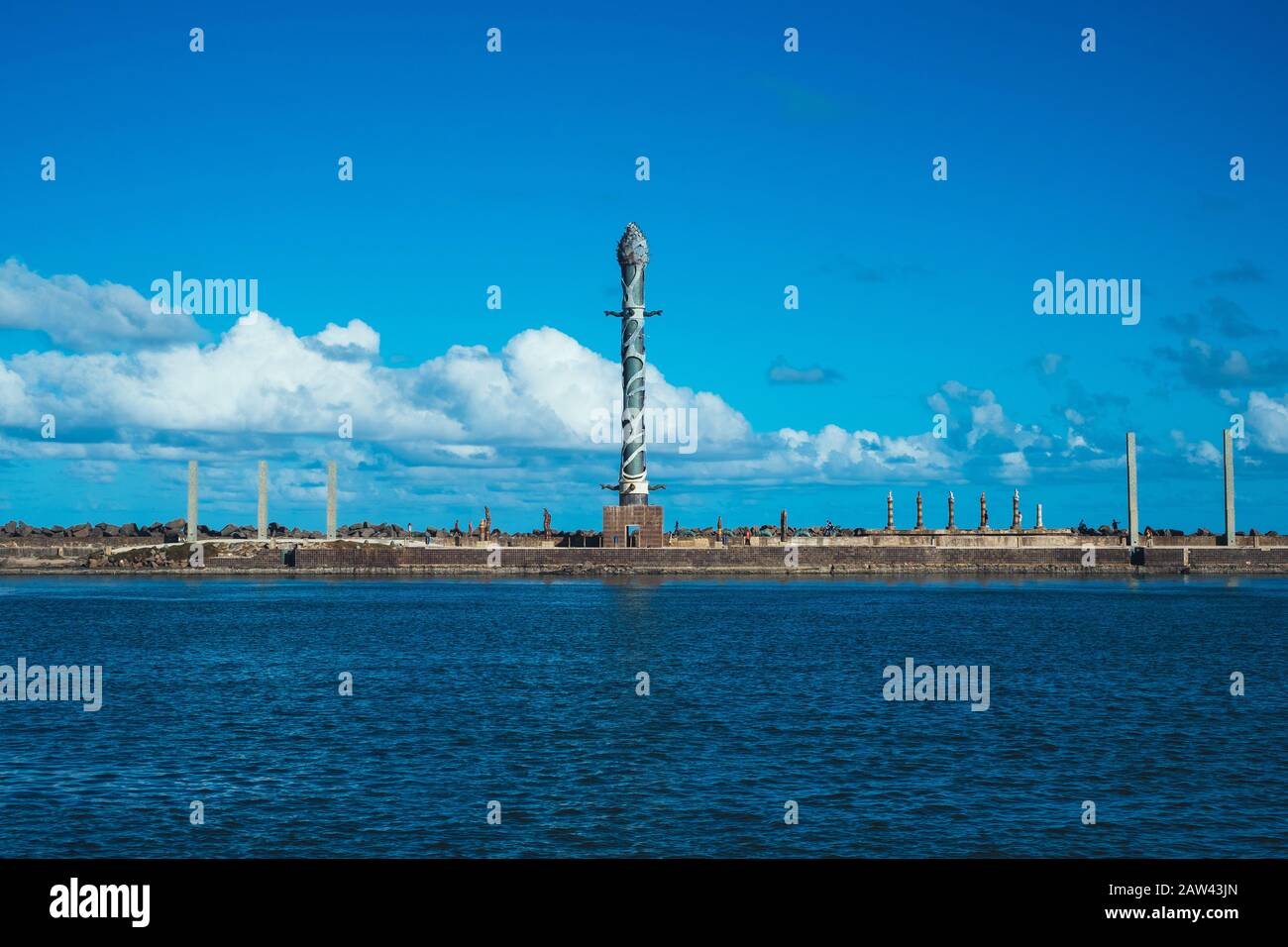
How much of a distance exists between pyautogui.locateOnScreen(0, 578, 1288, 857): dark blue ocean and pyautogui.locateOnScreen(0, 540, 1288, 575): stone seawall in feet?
129

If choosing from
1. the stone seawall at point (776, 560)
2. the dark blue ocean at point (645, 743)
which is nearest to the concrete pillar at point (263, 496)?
the stone seawall at point (776, 560)

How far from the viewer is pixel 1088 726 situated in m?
24.8

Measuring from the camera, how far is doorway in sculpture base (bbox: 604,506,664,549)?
88.1 meters

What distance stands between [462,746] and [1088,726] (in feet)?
42.8

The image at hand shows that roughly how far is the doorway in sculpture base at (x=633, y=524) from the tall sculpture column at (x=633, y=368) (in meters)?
0.67

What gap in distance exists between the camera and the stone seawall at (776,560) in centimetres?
9038
